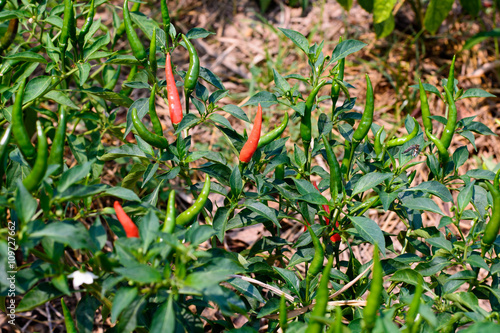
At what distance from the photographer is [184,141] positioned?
147 centimetres

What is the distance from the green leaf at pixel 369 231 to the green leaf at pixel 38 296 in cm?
89

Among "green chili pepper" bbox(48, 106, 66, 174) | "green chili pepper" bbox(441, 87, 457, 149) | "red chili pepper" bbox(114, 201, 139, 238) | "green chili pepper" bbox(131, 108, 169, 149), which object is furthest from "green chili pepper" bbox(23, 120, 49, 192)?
"green chili pepper" bbox(441, 87, 457, 149)

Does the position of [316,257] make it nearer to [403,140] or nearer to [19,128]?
[403,140]

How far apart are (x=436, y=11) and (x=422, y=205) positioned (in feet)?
6.81

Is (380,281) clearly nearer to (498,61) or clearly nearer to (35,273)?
(35,273)

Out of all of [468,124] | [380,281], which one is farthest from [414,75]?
[380,281]

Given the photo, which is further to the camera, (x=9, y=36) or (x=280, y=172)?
(x=9, y=36)

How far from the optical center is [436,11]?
2912 mm

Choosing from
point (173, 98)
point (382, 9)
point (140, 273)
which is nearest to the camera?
point (140, 273)

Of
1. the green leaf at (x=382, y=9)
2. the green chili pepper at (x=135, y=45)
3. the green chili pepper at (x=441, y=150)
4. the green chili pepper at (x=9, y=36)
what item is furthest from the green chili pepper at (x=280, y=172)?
the green leaf at (x=382, y=9)

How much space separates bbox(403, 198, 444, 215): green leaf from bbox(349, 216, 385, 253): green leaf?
142 millimetres

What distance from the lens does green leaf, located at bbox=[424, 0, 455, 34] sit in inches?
113

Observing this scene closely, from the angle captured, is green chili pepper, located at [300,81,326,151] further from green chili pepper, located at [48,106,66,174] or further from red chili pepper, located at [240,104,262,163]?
green chili pepper, located at [48,106,66,174]

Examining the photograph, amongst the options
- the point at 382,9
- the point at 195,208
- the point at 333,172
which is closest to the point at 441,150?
the point at 333,172
